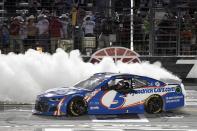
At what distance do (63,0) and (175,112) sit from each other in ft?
30.1

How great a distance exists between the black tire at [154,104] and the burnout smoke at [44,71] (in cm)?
404

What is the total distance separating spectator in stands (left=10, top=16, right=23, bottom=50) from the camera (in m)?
21.0

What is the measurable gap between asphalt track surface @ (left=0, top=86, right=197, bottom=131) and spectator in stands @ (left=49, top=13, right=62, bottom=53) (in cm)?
544

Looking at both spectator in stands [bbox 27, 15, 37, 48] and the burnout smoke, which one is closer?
the burnout smoke

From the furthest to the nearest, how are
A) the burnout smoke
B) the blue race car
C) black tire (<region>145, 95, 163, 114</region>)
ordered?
the burnout smoke < black tire (<region>145, 95, 163, 114</region>) < the blue race car

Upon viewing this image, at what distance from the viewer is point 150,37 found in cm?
2078

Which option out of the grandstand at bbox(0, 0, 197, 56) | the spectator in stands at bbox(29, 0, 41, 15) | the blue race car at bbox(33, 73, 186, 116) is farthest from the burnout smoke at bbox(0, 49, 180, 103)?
the spectator in stands at bbox(29, 0, 41, 15)

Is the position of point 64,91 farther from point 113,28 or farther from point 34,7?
point 34,7

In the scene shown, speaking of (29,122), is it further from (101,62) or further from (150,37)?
(150,37)

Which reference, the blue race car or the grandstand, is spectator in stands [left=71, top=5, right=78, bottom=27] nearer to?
the grandstand

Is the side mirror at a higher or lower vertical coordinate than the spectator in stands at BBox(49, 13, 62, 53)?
lower

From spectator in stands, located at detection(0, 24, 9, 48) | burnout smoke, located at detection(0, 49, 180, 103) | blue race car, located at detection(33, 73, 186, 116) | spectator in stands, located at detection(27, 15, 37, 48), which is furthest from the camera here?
spectator in stands, located at detection(27, 15, 37, 48)

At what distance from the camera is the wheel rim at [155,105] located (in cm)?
1506

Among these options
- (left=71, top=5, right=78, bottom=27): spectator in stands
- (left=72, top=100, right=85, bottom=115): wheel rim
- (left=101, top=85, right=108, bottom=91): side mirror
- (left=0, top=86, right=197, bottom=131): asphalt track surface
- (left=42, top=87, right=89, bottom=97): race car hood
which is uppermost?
(left=71, top=5, right=78, bottom=27): spectator in stands
